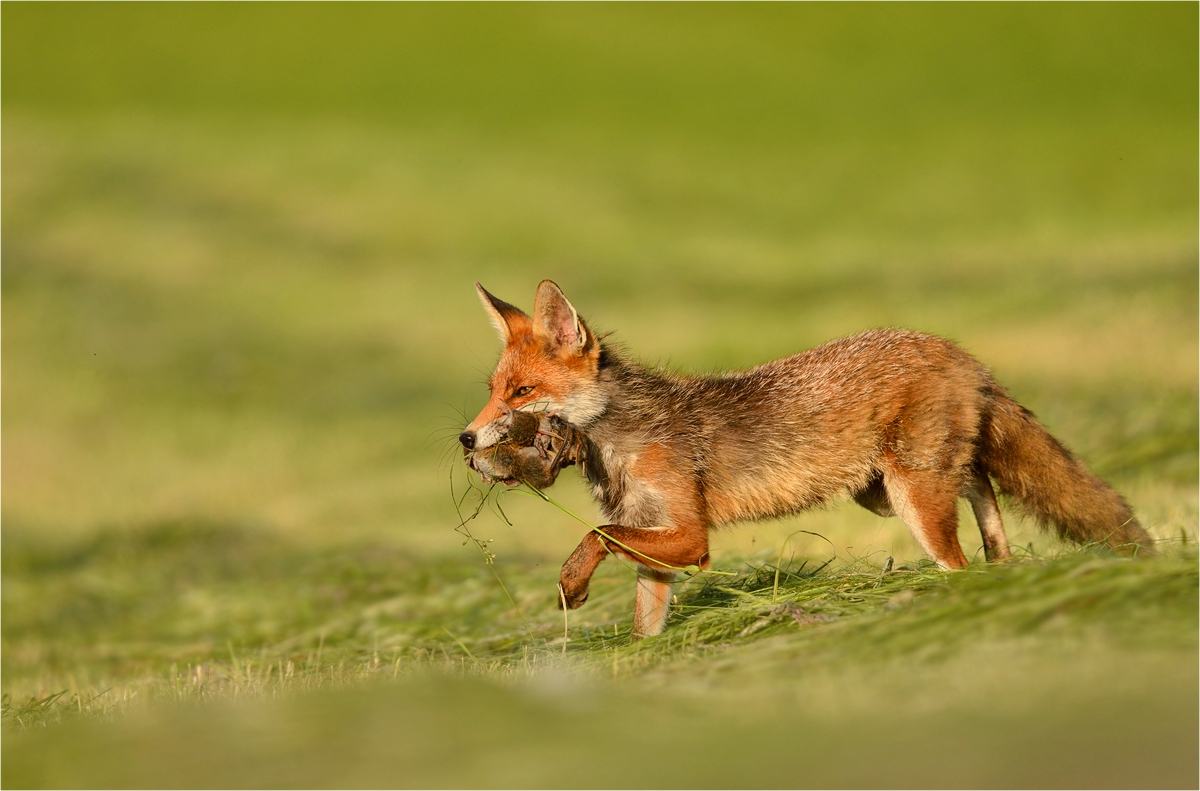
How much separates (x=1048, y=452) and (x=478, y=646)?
4533mm

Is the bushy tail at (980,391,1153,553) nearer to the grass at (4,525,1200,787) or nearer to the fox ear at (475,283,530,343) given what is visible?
the grass at (4,525,1200,787)

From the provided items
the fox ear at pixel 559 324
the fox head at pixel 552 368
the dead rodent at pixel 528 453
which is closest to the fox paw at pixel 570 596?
the dead rodent at pixel 528 453

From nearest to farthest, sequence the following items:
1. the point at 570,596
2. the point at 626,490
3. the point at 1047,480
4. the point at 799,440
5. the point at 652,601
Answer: the point at 570,596 → the point at 652,601 → the point at 626,490 → the point at 799,440 → the point at 1047,480

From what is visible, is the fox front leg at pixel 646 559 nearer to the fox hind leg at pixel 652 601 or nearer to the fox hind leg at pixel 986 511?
the fox hind leg at pixel 652 601

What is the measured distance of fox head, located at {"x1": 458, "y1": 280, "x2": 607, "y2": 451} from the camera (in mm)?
8320

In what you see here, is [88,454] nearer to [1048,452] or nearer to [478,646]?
[478,646]

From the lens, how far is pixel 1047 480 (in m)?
8.69

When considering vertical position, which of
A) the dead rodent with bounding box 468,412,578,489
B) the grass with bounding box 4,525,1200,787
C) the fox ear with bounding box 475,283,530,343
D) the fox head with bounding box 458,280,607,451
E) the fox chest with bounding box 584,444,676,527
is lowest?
the grass with bounding box 4,525,1200,787

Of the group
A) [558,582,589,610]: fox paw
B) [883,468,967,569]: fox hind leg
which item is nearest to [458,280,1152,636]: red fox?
[883,468,967,569]: fox hind leg

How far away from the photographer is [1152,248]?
89.1ft

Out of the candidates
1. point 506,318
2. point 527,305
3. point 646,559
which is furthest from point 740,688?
point 527,305

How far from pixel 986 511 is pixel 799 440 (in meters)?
1.56

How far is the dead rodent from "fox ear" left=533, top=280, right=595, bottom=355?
56 centimetres

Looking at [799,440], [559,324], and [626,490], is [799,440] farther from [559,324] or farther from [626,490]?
[559,324]
